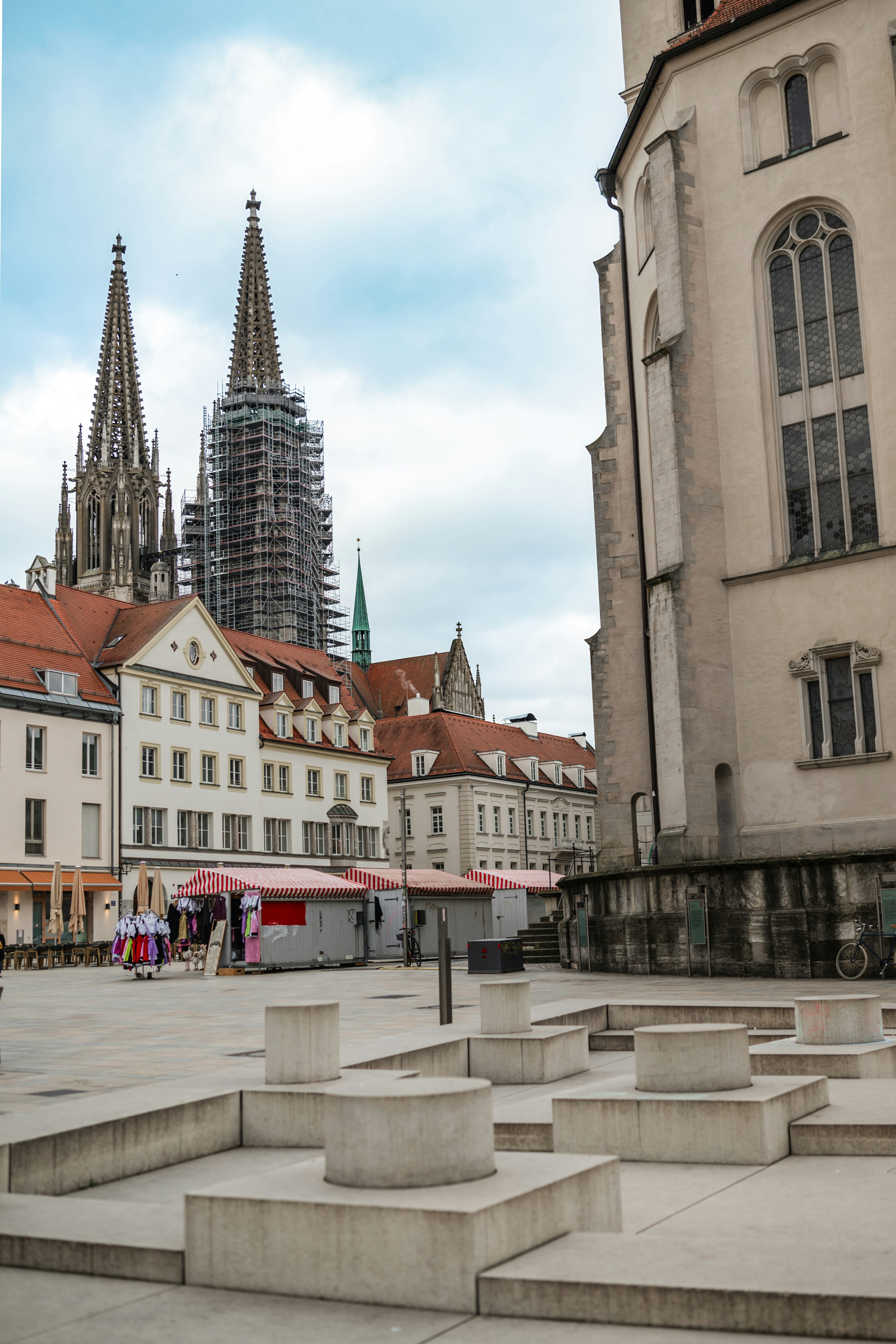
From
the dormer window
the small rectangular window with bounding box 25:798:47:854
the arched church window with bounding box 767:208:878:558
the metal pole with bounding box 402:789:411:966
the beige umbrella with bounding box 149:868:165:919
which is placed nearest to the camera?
the arched church window with bounding box 767:208:878:558

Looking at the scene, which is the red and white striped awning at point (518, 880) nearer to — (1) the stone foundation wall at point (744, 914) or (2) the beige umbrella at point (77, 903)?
(2) the beige umbrella at point (77, 903)

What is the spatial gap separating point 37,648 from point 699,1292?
53.7 metres

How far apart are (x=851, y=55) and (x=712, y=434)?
805 centimetres

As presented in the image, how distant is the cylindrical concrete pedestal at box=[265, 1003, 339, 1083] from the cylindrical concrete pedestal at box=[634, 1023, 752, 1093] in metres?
2.36

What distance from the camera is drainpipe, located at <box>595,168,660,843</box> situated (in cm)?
3253

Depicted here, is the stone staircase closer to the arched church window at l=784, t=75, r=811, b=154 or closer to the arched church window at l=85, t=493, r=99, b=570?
the arched church window at l=784, t=75, r=811, b=154

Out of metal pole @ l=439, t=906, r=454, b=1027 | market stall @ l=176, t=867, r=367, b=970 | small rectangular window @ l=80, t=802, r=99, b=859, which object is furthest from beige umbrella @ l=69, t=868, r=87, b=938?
metal pole @ l=439, t=906, r=454, b=1027

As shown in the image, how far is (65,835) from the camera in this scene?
54.3 meters

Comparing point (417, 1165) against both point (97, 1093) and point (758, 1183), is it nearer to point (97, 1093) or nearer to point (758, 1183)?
point (758, 1183)

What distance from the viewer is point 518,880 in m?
56.3

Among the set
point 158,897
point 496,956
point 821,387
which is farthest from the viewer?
point 158,897

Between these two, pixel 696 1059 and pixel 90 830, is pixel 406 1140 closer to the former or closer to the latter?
pixel 696 1059

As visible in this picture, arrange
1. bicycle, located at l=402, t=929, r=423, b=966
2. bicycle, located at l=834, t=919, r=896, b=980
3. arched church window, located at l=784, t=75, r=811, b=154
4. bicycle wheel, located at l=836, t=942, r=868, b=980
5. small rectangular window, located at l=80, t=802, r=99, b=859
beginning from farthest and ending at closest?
small rectangular window, located at l=80, t=802, r=99, b=859
bicycle, located at l=402, t=929, r=423, b=966
arched church window, located at l=784, t=75, r=811, b=154
bicycle wheel, located at l=836, t=942, r=868, b=980
bicycle, located at l=834, t=919, r=896, b=980

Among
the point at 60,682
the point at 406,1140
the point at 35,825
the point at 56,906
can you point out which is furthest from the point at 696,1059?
the point at 60,682
